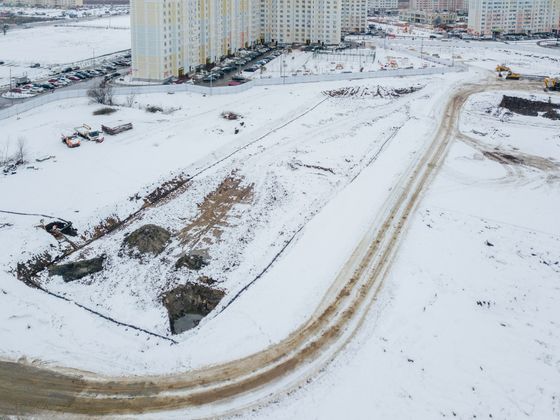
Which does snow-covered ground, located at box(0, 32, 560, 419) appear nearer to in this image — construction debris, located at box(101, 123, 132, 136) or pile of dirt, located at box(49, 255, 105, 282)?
pile of dirt, located at box(49, 255, 105, 282)

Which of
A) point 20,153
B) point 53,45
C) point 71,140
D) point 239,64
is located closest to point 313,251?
point 20,153

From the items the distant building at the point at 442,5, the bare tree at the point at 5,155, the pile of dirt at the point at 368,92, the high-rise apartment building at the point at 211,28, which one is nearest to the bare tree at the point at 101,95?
the high-rise apartment building at the point at 211,28

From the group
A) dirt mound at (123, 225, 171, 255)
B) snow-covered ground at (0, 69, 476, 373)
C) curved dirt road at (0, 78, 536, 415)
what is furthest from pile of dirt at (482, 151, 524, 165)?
dirt mound at (123, 225, 171, 255)

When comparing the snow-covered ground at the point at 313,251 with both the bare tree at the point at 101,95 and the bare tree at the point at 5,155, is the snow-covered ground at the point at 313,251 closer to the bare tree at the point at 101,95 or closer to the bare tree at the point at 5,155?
the bare tree at the point at 5,155

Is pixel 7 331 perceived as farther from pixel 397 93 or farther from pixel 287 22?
pixel 287 22

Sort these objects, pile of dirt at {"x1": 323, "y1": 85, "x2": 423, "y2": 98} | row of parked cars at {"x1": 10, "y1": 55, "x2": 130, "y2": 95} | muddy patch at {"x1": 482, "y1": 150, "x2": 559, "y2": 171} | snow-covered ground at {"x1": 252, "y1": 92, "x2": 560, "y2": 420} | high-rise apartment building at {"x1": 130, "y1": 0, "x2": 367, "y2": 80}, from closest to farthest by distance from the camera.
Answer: snow-covered ground at {"x1": 252, "y1": 92, "x2": 560, "y2": 420}, muddy patch at {"x1": 482, "y1": 150, "x2": 559, "y2": 171}, row of parked cars at {"x1": 10, "y1": 55, "x2": 130, "y2": 95}, pile of dirt at {"x1": 323, "y1": 85, "x2": 423, "y2": 98}, high-rise apartment building at {"x1": 130, "y1": 0, "x2": 367, "y2": 80}

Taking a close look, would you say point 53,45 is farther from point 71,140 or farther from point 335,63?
point 71,140

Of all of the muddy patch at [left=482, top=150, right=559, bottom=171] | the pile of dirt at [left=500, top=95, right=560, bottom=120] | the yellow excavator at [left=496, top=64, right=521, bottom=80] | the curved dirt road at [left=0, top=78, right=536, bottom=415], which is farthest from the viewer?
the yellow excavator at [left=496, top=64, right=521, bottom=80]
